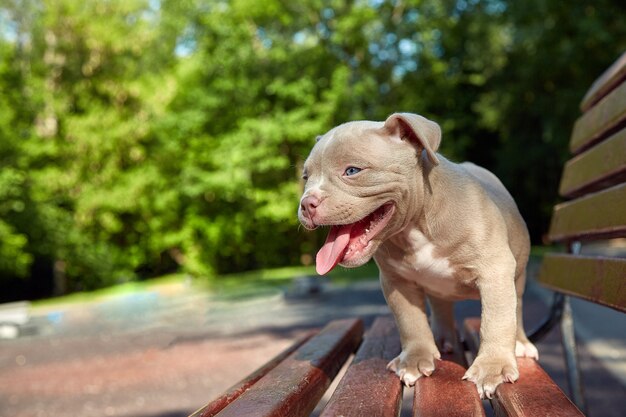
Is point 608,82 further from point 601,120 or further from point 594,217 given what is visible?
point 594,217

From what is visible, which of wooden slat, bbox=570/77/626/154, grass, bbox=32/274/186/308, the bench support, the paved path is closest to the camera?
wooden slat, bbox=570/77/626/154

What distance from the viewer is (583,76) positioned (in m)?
24.1

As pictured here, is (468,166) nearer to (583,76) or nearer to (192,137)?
(583,76)

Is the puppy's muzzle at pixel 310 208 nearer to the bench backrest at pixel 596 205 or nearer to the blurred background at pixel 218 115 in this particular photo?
the bench backrest at pixel 596 205

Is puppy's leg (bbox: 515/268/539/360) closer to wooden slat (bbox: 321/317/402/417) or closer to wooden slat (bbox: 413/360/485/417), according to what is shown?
wooden slat (bbox: 413/360/485/417)

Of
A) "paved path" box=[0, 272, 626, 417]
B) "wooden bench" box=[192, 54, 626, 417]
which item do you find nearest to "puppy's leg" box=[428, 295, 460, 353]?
"wooden bench" box=[192, 54, 626, 417]

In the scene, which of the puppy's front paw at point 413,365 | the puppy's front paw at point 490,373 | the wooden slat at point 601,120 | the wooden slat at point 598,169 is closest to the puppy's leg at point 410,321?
the puppy's front paw at point 413,365

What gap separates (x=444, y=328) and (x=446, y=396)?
1.03 meters

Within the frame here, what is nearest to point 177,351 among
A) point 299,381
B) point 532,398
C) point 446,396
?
point 299,381

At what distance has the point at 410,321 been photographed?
8.76 ft

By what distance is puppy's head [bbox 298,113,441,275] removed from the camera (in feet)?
7.30

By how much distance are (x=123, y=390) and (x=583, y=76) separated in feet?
66.9

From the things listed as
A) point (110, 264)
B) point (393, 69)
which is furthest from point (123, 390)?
point (393, 69)

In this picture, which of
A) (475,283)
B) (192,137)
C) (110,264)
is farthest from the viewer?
(192,137)
